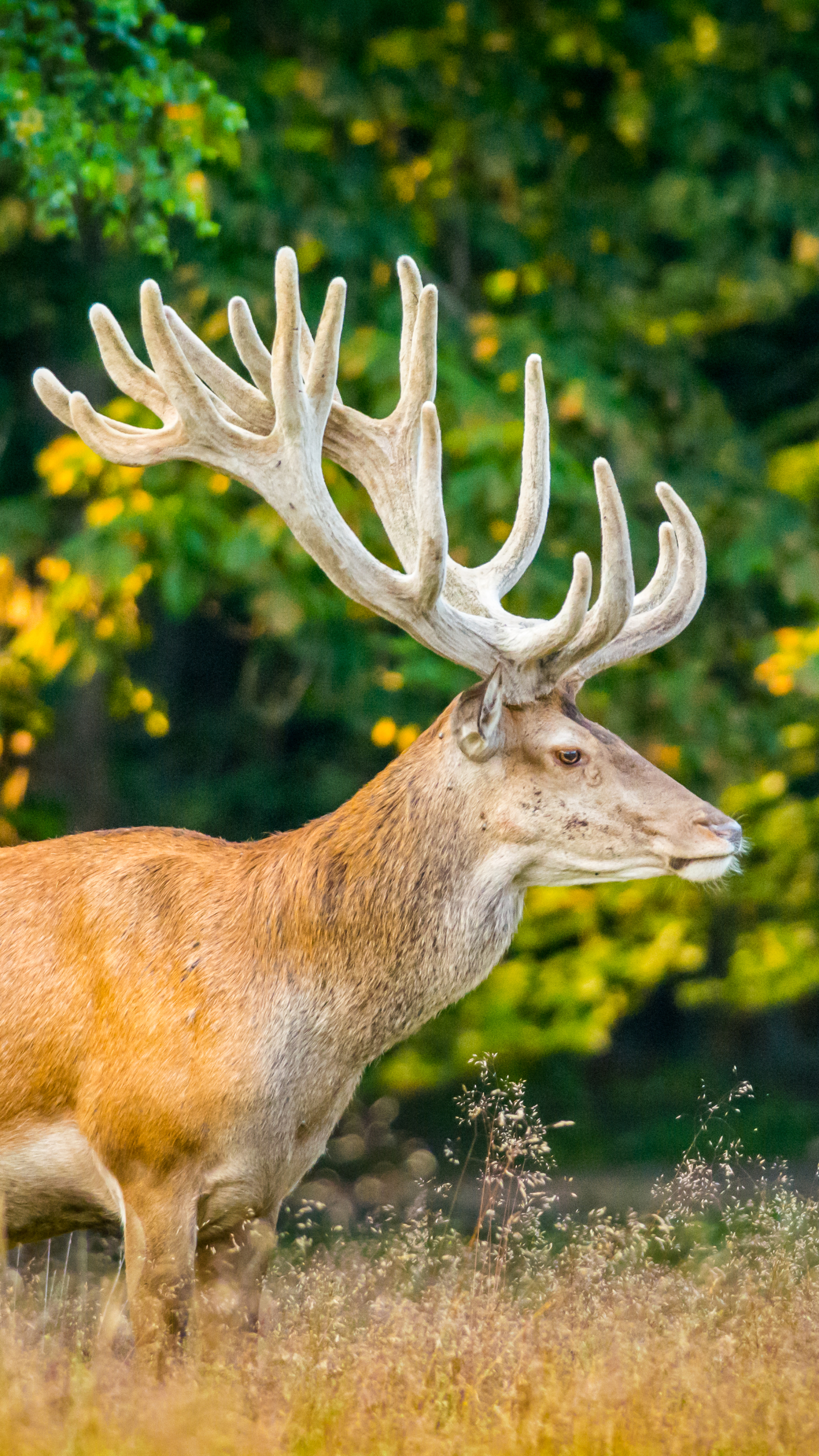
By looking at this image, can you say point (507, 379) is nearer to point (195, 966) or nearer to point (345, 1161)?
point (345, 1161)

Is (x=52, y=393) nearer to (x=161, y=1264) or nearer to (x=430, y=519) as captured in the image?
(x=430, y=519)

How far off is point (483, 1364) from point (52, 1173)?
102 cm

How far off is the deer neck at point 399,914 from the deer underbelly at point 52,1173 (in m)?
0.57

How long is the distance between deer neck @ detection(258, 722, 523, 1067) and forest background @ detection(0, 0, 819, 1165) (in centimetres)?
357

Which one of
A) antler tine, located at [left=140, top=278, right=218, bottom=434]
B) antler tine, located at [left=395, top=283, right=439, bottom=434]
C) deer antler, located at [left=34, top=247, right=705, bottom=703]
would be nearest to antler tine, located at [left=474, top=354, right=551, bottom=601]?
deer antler, located at [left=34, top=247, right=705, bottom=703]

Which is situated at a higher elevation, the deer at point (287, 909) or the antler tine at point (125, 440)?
the antler tine at point (125, 440)

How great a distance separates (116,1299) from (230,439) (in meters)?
1.94

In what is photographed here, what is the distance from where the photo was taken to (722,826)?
3.71 metres

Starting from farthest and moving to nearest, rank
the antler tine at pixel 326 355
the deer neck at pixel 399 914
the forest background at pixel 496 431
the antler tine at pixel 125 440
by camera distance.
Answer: the forest background at pixel 496 431 < the antler tine at pixel 125 440 < the antler tine at pixel 326 355 < the deer neck at pixel 399 914

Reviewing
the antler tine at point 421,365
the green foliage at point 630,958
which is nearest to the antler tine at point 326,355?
the antler tine at point 421,365

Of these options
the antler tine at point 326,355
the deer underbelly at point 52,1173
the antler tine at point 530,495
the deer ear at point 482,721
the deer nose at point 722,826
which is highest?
the antler tine at point 326,355

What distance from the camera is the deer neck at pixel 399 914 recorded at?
370 cm

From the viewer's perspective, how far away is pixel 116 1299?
375 cm

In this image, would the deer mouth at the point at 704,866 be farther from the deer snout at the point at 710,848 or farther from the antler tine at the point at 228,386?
the antler tine at the point at 228,386
